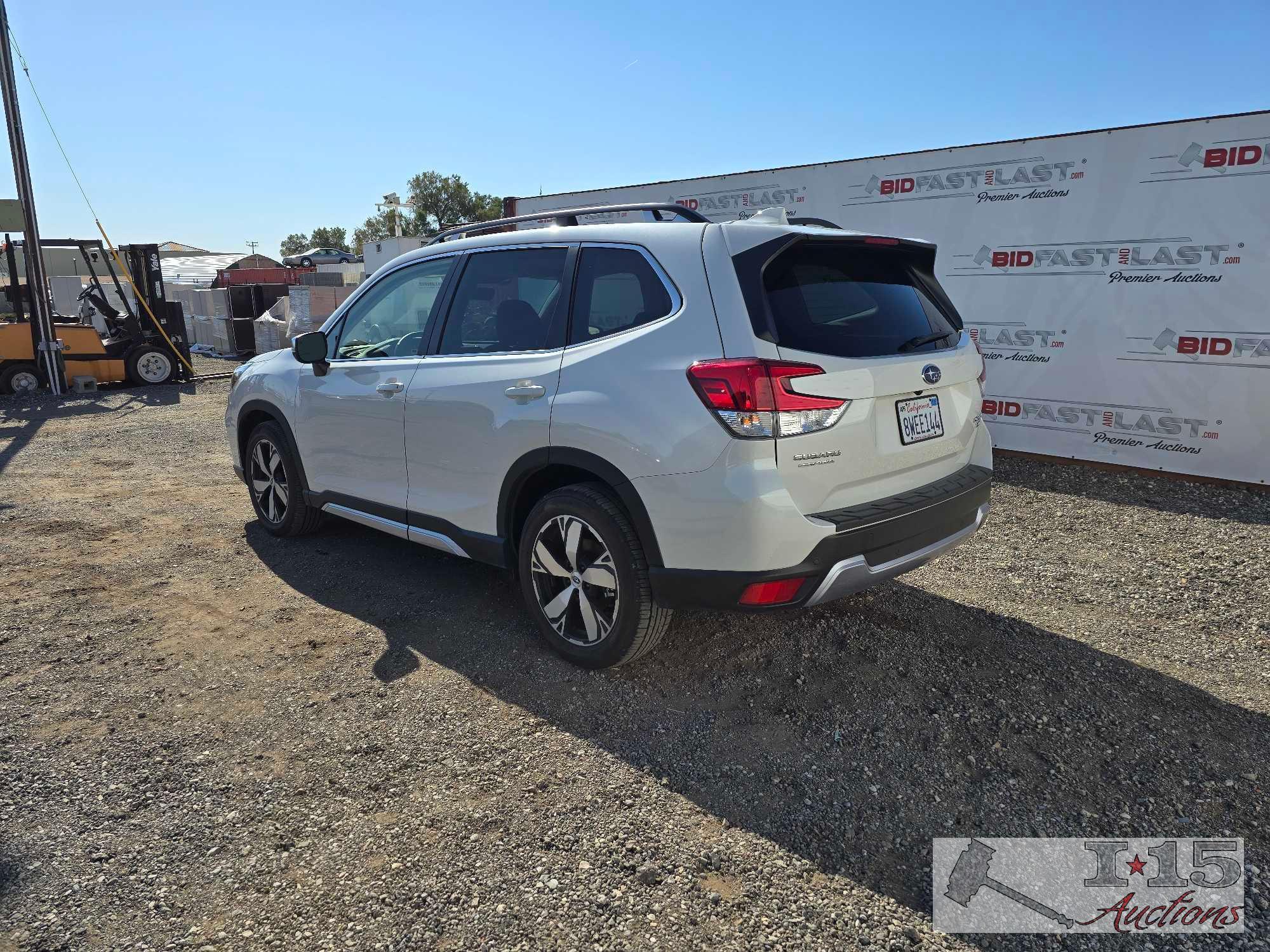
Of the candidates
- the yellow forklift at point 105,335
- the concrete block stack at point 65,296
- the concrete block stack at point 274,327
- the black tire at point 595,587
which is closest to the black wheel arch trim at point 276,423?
the black tire at point 595,587

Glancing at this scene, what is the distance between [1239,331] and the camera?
21.7ft

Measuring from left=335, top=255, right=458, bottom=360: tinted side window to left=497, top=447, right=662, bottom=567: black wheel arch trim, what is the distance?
1076 millimetres

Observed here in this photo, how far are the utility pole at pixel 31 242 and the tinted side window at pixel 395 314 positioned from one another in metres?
11.3

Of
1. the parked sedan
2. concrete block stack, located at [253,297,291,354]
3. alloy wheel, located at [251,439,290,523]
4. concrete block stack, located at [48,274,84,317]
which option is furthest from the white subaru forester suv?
the parked sedan

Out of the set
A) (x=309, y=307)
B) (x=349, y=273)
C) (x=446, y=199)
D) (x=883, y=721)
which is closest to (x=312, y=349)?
(x=883, y=721)

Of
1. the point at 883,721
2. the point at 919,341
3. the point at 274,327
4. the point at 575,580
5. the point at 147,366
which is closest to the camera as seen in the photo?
the point at 883,721

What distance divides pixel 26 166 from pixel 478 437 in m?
14.3

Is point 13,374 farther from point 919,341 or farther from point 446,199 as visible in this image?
point 446,199

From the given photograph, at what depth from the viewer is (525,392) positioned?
141 inches

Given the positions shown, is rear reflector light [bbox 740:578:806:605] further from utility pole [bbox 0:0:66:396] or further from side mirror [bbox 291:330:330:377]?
utility pole [bbox 0:0:66:396]

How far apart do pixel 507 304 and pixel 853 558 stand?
1991 millimetres

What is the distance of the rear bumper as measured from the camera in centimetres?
303

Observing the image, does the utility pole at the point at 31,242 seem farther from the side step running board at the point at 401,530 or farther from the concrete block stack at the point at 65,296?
the concrete block stack at the point at 65,296

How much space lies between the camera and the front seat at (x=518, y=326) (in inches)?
146
